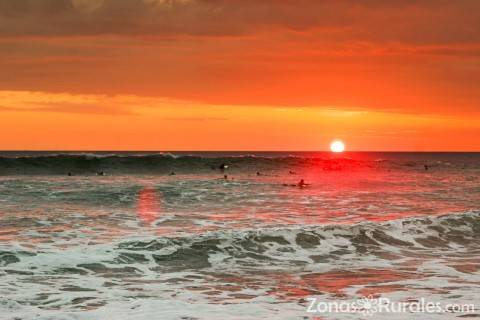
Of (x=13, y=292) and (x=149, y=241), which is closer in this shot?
(x=13, y=292)

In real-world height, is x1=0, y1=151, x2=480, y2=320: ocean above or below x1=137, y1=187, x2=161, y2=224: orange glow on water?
below

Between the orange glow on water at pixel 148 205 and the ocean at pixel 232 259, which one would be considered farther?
the orange glow on water at pixel 148 205

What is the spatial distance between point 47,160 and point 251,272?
61.4 m

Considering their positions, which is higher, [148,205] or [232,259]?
[148,205]

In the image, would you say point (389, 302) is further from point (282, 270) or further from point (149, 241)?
point (149, 241)

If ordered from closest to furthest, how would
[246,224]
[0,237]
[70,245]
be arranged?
[70,245] → [0,237] → [246,224]

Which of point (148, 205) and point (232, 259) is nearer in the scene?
point (232, 259)

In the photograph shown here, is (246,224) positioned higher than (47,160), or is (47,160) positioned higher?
(47,160)

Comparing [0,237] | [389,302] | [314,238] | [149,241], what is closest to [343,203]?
[314,238]

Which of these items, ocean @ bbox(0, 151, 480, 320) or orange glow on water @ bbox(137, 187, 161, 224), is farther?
orange glow on water @ bbox(137, 187, 161, 224)

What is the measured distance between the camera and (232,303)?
11672mm

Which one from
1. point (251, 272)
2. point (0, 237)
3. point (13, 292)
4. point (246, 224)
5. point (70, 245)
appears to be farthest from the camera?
point (246, 224)

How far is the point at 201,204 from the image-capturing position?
102 feet

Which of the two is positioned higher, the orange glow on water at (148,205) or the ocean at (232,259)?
the orange glow on water at (148,205)
